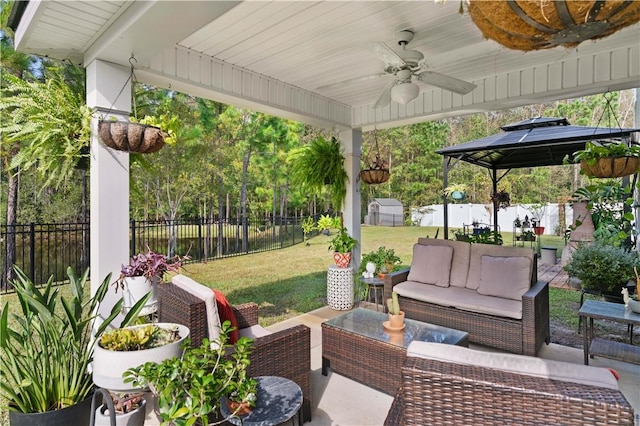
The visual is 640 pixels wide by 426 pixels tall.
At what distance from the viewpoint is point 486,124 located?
19.8m

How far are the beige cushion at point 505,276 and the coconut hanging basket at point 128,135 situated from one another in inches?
137

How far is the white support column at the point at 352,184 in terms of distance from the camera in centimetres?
538

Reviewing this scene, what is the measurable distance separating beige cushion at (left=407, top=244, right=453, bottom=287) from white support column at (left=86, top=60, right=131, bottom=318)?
125 inches

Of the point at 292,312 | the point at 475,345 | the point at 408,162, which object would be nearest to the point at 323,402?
the point at 475,345

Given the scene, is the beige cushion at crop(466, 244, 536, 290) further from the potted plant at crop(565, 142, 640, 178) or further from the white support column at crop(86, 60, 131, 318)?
the white support column at crop(86, 60, 131, 318)

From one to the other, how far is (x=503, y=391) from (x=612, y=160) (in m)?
3.20

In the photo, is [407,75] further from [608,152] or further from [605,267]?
[605,267]

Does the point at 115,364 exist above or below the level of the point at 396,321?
above

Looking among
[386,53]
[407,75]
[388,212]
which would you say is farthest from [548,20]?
[388,212]

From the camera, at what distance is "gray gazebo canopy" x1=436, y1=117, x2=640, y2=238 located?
5164 millimetres

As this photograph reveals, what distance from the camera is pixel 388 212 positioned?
19703 mm

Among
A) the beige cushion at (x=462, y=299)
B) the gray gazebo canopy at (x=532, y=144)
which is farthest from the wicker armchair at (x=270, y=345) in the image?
the gray gazebo canopy at (x=532, y=144)

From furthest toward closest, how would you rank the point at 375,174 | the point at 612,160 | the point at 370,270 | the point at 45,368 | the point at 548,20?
1. the point at 375,174
2. the point at 370,270
3. the point at 612,160
4. the point at 45,368
5. the point at 548,20

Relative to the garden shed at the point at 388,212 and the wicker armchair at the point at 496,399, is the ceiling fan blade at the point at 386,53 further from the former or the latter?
the garden shed at the point at 388,212
